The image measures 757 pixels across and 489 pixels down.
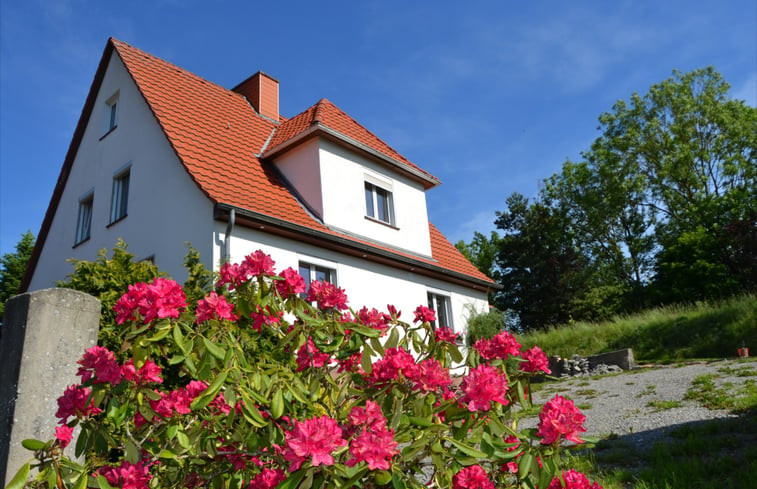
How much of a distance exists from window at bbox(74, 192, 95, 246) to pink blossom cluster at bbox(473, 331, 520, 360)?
43.4 ft

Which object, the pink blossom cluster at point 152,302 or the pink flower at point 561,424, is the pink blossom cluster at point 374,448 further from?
the pink blossom cluster at point 152,302

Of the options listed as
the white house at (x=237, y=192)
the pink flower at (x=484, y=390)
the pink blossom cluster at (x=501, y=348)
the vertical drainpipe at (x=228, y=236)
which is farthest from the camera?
the white house at (x=237, y=192)

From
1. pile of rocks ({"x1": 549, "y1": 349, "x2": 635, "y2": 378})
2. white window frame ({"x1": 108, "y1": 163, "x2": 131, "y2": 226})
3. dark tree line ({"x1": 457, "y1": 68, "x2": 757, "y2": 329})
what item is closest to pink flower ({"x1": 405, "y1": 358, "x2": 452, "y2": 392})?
white window frame ({"x1": 108, "y1": 163, "x2": 131, "y2": 226})

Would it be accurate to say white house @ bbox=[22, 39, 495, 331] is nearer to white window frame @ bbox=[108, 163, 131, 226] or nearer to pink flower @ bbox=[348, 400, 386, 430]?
white window frame @ bbox=[108, 163, 131, 226]

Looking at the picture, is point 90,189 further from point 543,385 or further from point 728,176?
point 728,176

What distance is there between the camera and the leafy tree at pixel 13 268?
2661 cm

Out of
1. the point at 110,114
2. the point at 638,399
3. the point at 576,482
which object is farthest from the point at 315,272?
the point at 576,482

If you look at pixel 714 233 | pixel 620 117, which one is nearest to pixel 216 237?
pixel 714 233

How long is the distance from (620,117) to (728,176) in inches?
286

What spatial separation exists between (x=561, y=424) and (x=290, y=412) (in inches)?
50.0

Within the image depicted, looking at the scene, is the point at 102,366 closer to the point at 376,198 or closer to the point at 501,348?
the point at 501,348

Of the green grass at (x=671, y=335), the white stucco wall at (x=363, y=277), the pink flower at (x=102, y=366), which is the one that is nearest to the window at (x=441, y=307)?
the white stucco wall at (x=363, y=277)

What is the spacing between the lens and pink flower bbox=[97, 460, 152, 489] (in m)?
2.30

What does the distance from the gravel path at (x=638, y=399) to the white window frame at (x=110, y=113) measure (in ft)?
39.6
